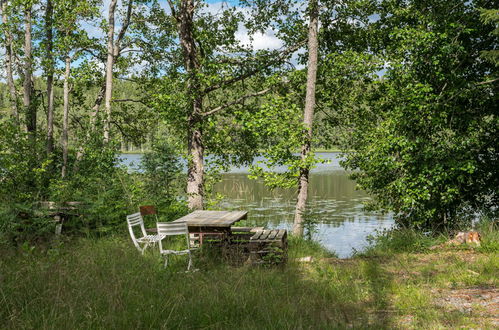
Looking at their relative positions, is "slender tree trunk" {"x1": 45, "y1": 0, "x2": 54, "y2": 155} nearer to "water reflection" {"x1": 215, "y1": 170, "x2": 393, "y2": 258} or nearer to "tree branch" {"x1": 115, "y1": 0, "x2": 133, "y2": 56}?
"tree branch" {"x1": 115, "y1": 0, "x2": 133, "y2": 56}

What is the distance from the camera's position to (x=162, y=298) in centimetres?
437

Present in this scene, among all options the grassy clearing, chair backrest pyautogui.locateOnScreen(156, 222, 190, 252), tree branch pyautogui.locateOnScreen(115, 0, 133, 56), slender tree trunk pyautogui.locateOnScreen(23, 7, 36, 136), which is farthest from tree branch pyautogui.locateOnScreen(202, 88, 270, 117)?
chair backrest pyautogui.locateOnScreen(156, 222, 190, 252)

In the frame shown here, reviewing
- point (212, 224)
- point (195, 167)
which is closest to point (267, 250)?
point (212, 224)

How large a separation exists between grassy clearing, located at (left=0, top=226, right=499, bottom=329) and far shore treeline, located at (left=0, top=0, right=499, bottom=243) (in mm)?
3256

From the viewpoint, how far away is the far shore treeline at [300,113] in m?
11.0

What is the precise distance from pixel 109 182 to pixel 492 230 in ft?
29.0

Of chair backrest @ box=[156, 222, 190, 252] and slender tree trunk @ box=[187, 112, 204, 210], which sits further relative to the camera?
slender tree trunk @ box=[187, 112, 204, 210]

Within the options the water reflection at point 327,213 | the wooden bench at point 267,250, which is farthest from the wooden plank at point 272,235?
the water reflection at point 327,213

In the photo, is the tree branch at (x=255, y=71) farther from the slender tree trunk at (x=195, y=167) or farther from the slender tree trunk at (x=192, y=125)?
the slender tree trunk at (x=195, y=167)

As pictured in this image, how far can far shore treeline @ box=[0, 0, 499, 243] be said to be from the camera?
1096 centimetres

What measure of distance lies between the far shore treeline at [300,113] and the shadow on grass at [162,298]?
3692 mm

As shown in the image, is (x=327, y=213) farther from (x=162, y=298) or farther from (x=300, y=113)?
(x=162, y=298)

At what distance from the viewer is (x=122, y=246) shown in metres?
7.28

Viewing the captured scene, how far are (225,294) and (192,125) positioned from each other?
946 centimetres
